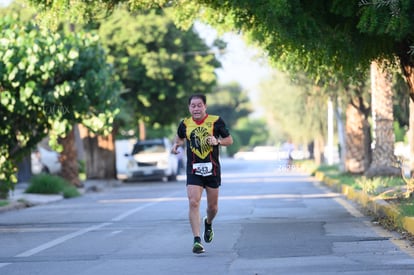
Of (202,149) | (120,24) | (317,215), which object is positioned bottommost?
(317,215)

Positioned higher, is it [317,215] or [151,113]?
[151,113]

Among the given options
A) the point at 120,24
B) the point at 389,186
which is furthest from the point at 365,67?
the point at 120,24

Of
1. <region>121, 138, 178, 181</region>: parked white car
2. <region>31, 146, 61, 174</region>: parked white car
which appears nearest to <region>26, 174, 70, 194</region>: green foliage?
<region>121, 138, 178, 181</region>: parked white car

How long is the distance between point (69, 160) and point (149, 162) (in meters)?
7.86

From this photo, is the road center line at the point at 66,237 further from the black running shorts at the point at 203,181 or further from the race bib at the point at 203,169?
the race bib at the point at 203,169

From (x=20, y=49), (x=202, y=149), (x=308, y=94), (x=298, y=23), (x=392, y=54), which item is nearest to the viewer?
(x=202, y=149)

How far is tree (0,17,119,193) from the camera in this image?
22.0 metres

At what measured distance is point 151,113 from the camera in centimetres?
4259

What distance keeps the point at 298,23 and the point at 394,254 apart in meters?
5.12

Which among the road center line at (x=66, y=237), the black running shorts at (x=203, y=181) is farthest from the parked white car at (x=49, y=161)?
Answer: the black running shorts at (x=203, y=181)

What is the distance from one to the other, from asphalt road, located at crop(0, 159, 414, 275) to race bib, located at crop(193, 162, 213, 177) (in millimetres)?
995

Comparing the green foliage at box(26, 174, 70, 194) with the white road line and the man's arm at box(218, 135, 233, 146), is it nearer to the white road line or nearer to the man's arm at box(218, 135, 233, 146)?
the white road line

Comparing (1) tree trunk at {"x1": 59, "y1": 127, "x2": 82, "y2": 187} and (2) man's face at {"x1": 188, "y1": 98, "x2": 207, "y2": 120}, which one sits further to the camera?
(1) tree trunk at {"x1": 59, "y1": 127, "x2": 82, "y2": 187}

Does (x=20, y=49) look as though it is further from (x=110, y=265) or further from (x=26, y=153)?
(x=110, y=265)
